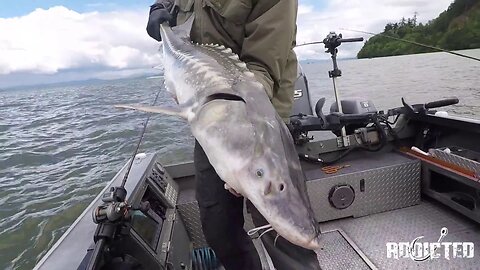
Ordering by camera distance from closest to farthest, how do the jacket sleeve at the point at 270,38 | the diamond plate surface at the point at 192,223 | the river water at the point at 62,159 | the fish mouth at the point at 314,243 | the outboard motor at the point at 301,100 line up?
1. the fish mouth at the point at 314,243
2. the jacket sleeve at the point at 270,38
3. the diamond plate surface at the point at 192,223
4. the outboard motor at the point at 301,100
5. the river water at the point at 62,159

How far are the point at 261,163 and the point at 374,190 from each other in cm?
244

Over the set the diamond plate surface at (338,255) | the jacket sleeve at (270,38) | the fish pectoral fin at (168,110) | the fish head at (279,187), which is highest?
the jacket sleeve at (270,38)

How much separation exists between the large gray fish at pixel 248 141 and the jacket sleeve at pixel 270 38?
11 centimetres

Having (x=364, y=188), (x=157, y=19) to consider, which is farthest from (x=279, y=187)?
(x=364, y=188)

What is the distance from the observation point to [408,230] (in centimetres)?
304

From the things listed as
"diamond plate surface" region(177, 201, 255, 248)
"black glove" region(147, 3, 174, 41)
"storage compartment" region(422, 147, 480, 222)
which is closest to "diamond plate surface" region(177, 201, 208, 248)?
"diamond plate surface" region(177, 201, 255, 248)

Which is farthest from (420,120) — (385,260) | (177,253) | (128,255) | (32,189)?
(32,189)

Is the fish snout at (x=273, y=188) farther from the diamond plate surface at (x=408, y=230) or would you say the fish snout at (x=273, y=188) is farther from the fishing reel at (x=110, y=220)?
the diamond plate surface at (x=408, y=230)

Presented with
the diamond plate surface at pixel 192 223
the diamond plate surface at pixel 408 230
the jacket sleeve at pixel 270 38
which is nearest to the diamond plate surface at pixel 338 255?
the diamond plate surface at pixel 408 230

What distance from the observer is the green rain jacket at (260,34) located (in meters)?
1.56

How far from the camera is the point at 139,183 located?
104 inches

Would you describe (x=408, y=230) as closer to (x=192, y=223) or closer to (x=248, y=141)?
(x=192, y=223)

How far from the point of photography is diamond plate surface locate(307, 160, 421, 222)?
3.18 m

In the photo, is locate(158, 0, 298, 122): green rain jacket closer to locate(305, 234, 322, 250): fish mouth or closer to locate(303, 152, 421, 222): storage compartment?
locate(305, 234, 322, 250): fish mouth
